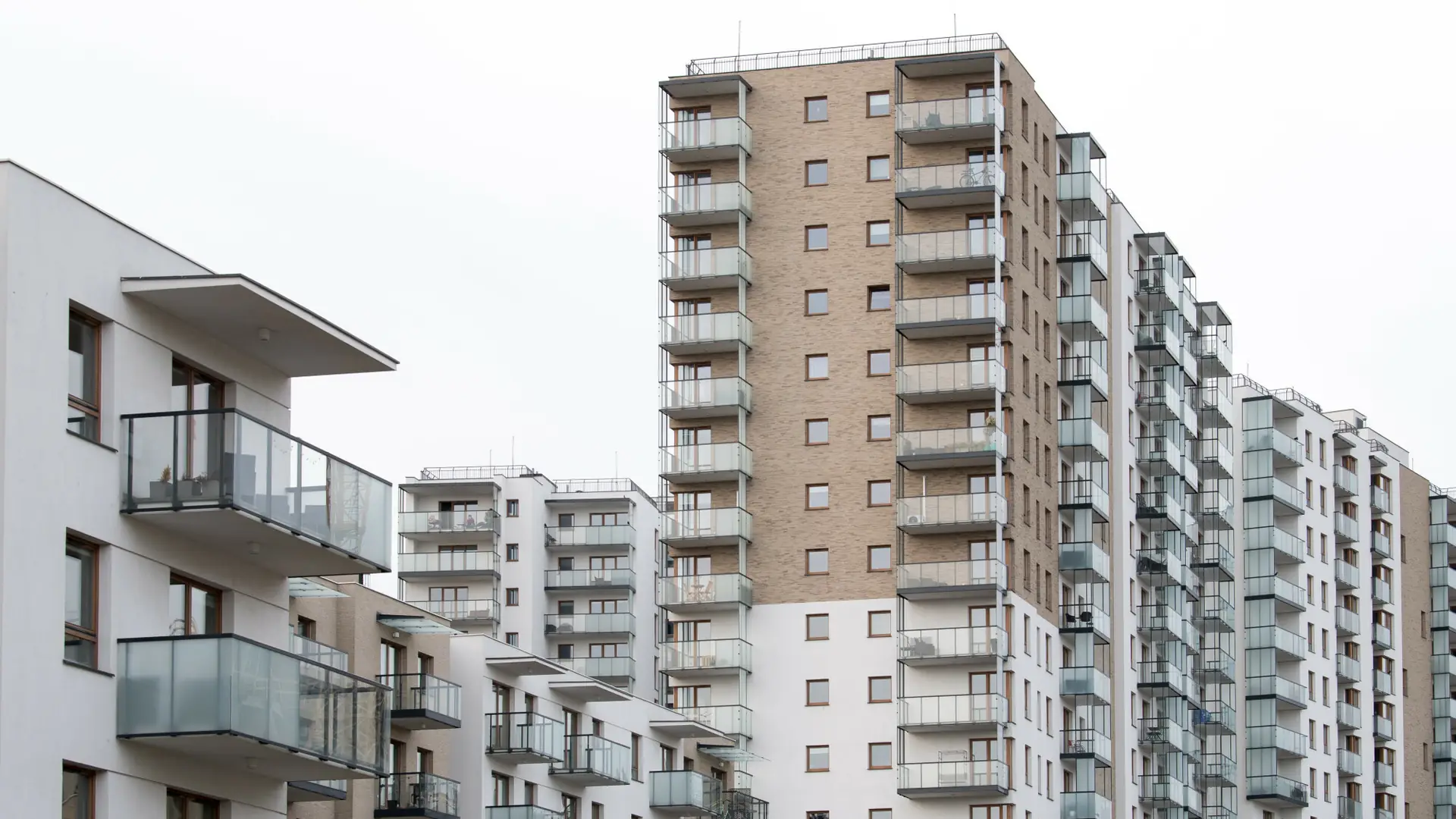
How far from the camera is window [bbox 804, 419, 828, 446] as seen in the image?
86.8 m

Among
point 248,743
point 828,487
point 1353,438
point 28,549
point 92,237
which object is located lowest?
point 248,743

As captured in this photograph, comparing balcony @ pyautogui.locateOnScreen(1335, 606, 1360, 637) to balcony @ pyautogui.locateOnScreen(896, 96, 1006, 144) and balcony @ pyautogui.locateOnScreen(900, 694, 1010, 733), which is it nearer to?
balcony @ pyautogui.locateOnScreen(900, 694, 1010, 733)

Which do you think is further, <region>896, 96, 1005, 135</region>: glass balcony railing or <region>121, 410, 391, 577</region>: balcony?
<region>896, 96, 1005, 135</region>: glass balcony railing

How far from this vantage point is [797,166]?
88125 millimetres

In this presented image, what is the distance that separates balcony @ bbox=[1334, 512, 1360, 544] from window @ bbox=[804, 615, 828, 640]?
159 ft

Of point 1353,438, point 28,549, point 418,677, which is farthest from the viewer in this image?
point 1353,438

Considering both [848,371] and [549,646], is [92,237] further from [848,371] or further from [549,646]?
[549,646]

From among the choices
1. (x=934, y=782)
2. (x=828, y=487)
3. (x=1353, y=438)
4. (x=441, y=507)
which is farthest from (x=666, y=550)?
(x=1353, y=438)

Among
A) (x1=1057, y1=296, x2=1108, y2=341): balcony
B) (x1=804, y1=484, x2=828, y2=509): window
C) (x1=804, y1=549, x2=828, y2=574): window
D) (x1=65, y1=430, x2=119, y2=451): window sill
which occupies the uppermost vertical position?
(x1=1057, y1=296, x2=1108, y2=341): balcony

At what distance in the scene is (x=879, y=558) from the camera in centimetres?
8531

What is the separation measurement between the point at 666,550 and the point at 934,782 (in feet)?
42.4

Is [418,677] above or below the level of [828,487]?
below

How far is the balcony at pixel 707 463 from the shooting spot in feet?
284

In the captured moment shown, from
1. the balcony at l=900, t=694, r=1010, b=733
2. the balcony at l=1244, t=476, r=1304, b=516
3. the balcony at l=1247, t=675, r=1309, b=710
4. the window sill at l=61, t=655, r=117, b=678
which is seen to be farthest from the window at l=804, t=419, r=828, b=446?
the window sill at l=61, t=655, r=117, b=678
